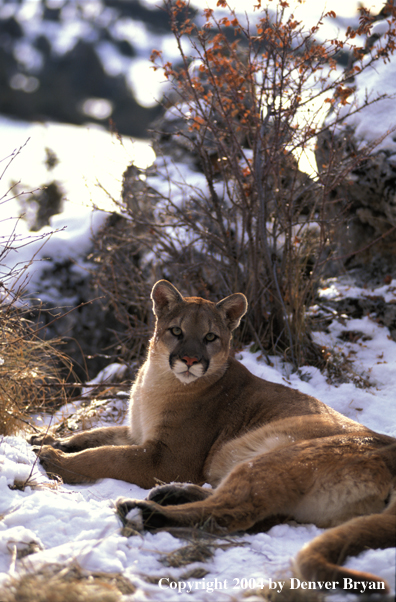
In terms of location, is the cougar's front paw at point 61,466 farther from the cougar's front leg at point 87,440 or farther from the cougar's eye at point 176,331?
the cougar's eye at point 176,331

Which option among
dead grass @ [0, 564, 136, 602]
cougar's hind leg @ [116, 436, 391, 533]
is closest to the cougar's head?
cougar's hind leg @ [116, 436, 391, 533]

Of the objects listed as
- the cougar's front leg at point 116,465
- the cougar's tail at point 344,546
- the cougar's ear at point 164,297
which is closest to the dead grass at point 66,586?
the cougar's tail at point 344,546

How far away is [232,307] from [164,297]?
0.64 meters

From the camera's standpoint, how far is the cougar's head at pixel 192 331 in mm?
4039

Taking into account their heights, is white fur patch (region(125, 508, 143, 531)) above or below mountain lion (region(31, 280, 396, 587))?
below

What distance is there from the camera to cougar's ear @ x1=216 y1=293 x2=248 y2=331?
451 centimetres

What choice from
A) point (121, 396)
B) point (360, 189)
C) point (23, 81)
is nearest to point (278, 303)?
point (121, 396)

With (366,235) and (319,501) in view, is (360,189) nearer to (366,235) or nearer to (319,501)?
(366,235)

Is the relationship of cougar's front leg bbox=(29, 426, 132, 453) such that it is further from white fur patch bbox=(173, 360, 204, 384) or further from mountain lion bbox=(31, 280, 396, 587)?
white fur patch bbox=(173, 360, 204, 384)

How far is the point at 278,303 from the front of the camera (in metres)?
6.13

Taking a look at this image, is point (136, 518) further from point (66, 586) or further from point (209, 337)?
point (209, 337)

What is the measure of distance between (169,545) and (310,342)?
4125mm

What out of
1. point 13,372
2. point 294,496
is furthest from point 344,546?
point 13,372

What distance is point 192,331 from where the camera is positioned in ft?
13.9
